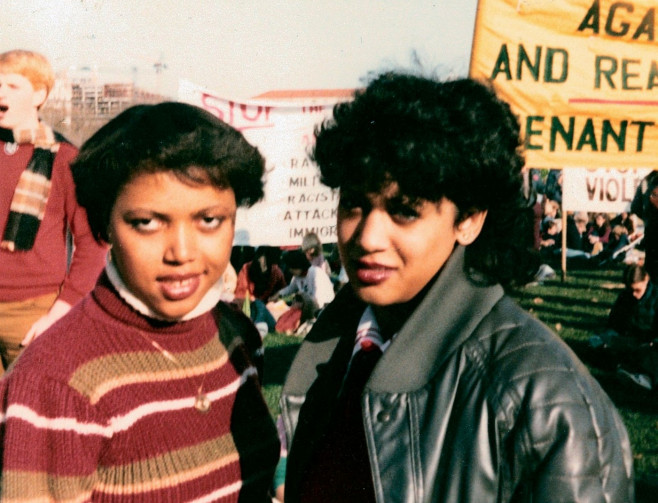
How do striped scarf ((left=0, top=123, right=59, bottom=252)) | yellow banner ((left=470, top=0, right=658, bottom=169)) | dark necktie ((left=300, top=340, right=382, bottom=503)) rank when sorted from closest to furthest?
dark necktie ((left=300, top=340, right=382, bottom=503)) → striped scarf ((left=0, top=123, right=59, bottom=252)) → yellow banner ((left=470, top=0, right=658, bottom=169))

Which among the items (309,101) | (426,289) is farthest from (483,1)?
(426,289)

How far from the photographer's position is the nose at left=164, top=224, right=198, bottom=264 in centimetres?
168

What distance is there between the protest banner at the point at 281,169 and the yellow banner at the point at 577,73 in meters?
1.89

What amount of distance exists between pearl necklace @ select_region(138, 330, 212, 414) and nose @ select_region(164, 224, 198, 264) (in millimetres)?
202

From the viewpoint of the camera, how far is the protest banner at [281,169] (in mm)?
5773

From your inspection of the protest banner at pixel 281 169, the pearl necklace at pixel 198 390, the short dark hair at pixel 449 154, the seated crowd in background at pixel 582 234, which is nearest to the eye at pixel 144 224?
the pearl necklace at pixel 198 390

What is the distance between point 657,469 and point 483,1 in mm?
3079

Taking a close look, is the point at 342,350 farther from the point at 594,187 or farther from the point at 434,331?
the point at 594,187

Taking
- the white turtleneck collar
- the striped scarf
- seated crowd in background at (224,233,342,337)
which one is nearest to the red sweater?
the striped scarf

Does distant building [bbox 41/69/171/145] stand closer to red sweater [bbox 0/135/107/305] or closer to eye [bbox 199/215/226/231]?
red sweater [bbox 0/135/107/305]

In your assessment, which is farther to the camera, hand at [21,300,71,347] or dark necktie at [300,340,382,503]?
hand at [21,300,71,347]

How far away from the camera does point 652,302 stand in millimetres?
7191

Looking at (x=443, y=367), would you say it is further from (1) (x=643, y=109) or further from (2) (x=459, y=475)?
(1) (x=643, y=109)

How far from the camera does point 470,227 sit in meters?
1.78
